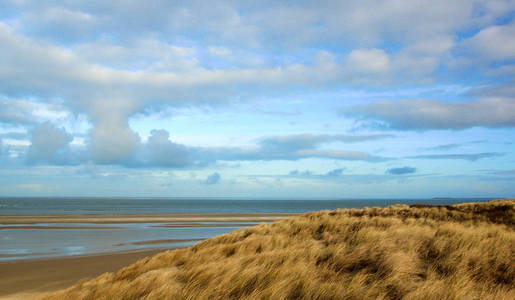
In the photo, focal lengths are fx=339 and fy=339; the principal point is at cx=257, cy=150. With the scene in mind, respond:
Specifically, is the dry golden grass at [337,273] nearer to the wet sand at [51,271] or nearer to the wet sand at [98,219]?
the wet sand at [51,271]

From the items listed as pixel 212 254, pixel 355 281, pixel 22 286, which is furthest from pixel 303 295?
pixel 22 286

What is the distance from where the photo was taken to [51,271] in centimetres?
1206

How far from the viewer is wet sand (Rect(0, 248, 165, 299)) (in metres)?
9.87

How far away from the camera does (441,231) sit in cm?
1017

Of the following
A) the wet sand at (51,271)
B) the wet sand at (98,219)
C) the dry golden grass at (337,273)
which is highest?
the dry golden grass at (337,273)

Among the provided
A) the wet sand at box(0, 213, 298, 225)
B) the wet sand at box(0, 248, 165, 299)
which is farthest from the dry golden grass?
the wet sand at box(0, 213, 298, 225)

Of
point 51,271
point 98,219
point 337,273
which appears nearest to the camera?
point 337,273

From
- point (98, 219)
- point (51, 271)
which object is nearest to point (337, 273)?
point (51, 271)

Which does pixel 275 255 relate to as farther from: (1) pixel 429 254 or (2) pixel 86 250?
(2) pixel 86 250

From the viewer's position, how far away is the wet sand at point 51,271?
9867 mm

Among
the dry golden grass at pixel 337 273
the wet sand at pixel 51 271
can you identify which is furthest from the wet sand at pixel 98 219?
the dry golden grass at pixel 337 273

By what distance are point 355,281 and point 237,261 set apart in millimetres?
2259

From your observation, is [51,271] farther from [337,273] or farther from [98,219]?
[98,219]

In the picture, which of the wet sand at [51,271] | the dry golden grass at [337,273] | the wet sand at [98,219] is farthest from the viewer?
the wet sand at [98,219]
